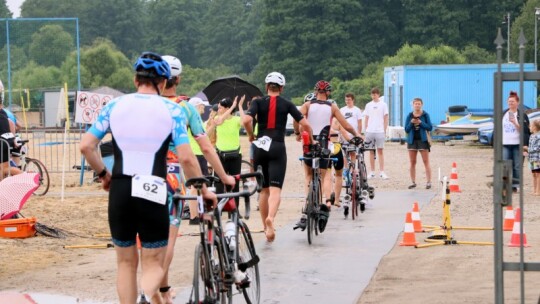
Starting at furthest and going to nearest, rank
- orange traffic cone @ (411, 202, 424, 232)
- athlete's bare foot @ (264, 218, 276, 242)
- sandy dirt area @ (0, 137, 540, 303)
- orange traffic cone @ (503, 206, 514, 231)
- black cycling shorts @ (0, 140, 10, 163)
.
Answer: black cycling shorts @ (0, 140, 10, 163) → orange traffic cone @ (411, 202, 424, 232) → orange traffic cone @ (503, 206, 514, 231) → athlete's bare foot @ (264, 218, 276, 242) → sandy dirt area @ (0, 137, 540, 303)

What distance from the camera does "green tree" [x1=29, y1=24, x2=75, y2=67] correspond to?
58.7 meters

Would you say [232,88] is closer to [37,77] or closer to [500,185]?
[500,185]

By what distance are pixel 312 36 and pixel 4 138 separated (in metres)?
82.8

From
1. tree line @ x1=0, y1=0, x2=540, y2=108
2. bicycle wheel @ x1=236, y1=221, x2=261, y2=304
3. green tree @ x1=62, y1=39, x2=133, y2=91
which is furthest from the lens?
green tree @ x1=62, y1=39, x2=133, y2=91

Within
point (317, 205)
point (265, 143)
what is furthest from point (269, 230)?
point (317, 205)

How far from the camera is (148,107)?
770 cm

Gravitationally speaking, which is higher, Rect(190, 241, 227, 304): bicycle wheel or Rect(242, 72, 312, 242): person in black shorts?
Rect(242, 72, 312, 242): person in black shorts

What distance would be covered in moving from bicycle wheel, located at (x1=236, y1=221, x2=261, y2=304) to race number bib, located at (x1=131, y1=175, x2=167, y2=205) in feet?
4.30

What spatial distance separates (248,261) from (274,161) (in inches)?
180

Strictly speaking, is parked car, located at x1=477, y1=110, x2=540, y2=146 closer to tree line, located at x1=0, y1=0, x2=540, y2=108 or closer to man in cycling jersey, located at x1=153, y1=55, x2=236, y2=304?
tree line, located at x1=0, y1=0, x2=540, y2=108

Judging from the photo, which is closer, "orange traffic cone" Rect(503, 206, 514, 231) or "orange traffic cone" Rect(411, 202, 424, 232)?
"orange traffic cone" Rect(503, 206, 514, 231)

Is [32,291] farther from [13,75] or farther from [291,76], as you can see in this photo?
[291,76]

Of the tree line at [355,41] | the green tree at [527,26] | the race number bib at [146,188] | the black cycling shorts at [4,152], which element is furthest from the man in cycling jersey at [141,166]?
the green tree at [527,26]

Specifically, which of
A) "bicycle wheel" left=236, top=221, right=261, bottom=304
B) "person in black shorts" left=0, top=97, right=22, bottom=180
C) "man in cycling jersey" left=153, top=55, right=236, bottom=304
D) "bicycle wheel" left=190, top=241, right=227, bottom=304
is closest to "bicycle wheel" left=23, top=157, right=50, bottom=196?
"person in black shorts" left=0, top=97, right=22, bottom=180
